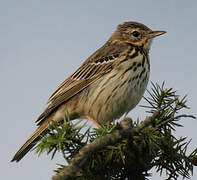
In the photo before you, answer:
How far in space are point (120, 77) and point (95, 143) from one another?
3.81 meters

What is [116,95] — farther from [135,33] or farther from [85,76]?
[135,33]

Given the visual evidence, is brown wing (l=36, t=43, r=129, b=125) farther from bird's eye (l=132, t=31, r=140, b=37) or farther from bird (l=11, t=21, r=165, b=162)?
bird's eye (l=132, t=31, r=140, b=37)

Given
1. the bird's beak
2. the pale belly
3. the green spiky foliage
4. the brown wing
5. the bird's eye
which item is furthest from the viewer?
the bird's eye

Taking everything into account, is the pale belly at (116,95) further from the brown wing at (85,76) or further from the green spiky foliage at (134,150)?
the green spiky foliage at (134,150)

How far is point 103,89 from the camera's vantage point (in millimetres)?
6465

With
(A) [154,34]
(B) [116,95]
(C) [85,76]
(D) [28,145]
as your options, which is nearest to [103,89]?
(B) [116,95]

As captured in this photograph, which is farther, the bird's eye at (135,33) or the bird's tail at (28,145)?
the bird's eye at (135,33)

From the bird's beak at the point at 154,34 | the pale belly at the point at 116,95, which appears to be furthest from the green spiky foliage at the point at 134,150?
the bird's beak at the point at 154,34

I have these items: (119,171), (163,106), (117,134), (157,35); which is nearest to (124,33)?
(157,35)

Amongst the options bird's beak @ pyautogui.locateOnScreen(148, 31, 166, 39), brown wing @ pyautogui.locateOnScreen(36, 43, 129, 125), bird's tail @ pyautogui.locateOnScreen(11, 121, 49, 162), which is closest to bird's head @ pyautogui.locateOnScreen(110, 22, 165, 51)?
bird's beak @ pyautogui.locateOnScreen(148, 31, 166, 39)

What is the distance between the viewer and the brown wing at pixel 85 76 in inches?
266

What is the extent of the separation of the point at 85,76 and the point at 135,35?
1.63 m

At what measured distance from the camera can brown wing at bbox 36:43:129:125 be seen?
6.77 metres

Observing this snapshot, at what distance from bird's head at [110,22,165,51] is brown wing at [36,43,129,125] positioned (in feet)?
1.41
